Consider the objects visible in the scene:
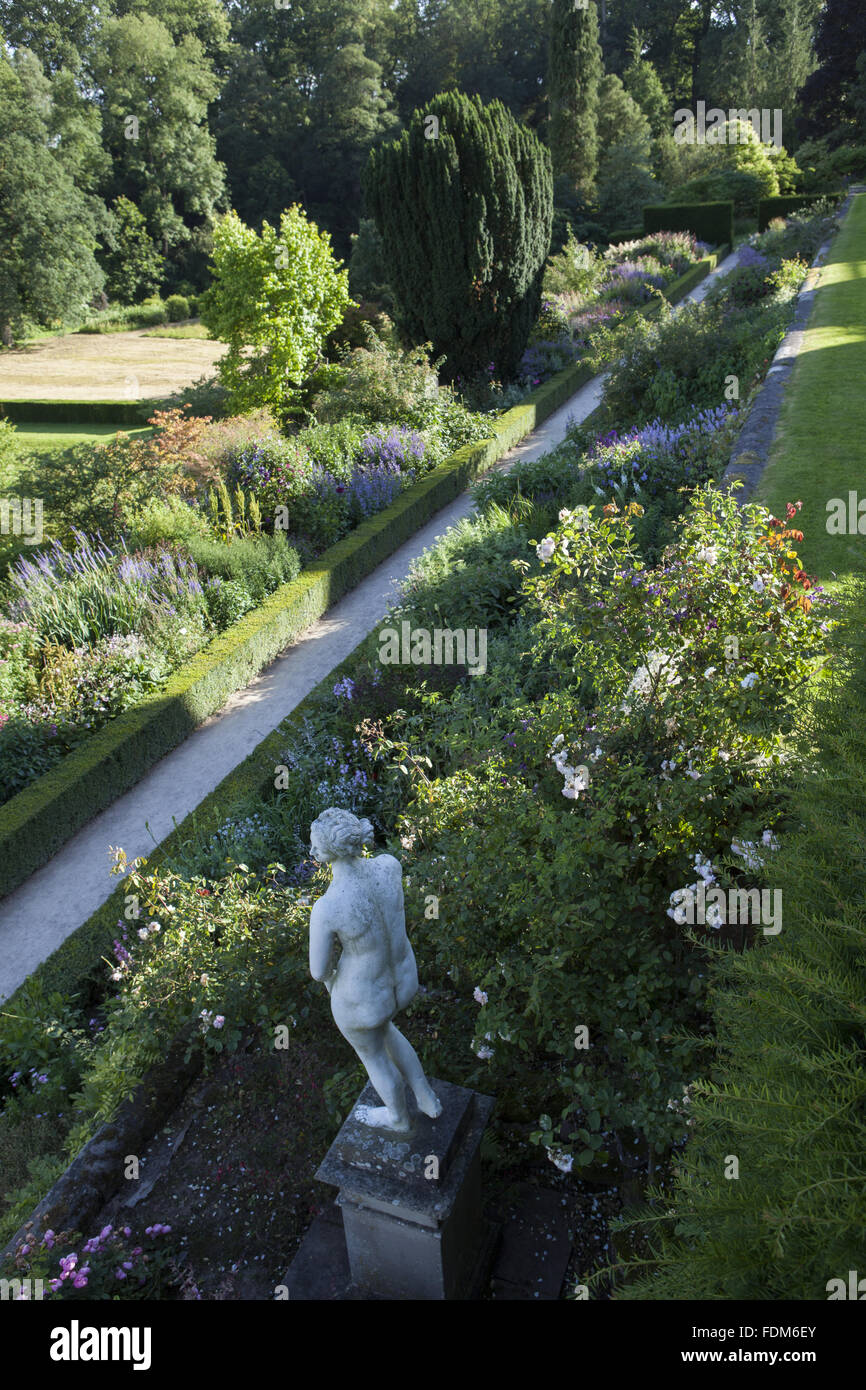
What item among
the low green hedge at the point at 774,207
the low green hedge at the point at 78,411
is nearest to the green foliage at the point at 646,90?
the low green hedge at the point at 774,207

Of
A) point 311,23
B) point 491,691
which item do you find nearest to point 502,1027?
point 491,691

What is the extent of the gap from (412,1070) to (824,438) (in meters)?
7.85

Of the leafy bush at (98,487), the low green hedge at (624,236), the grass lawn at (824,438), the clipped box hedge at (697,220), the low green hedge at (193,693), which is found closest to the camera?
the low green hedge at (193,693)

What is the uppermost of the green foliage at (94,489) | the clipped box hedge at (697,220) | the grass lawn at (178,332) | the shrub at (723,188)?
the shrub at (723,188)

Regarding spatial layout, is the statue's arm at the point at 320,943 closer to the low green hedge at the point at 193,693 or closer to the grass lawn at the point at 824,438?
the grass lawn at the point at 824,438

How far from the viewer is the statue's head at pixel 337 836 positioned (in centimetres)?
244

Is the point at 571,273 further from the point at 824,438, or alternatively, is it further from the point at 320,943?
the point at 320,943

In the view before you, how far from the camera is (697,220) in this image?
27812 millimetres

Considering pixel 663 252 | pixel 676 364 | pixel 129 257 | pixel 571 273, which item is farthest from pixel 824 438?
pixel 129 257

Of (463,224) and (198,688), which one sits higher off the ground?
(463,224)

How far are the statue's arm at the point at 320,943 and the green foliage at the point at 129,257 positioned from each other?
39.9m

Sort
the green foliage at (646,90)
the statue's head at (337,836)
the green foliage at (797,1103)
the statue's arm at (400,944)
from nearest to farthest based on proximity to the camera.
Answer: the green foliage at (797,1103) < the statue's head at (337,836) < the statue's arm at (400,944) < the green foliage at (646,90)

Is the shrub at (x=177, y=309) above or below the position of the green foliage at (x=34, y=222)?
below

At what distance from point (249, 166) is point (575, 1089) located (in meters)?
44.9
